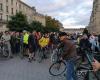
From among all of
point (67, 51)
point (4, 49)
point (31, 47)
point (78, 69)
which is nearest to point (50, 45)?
point (4, 49)

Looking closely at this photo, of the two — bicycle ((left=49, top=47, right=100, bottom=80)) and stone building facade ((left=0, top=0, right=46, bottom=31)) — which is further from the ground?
stone building facade ((left=0, top=0, right=46, bottom=31))

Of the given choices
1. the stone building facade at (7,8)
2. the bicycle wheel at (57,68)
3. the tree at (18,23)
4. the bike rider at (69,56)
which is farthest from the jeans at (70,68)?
the stone building facade at (7,8)

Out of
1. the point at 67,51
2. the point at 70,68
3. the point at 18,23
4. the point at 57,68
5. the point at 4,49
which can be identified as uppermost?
the point at 18,23

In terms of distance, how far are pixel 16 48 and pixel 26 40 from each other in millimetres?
3365

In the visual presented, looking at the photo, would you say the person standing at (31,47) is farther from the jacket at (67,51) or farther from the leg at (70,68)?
the leg at (70,68)

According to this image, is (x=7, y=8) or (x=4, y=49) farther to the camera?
(x=7, y=8)

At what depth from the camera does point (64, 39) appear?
11.7 meters

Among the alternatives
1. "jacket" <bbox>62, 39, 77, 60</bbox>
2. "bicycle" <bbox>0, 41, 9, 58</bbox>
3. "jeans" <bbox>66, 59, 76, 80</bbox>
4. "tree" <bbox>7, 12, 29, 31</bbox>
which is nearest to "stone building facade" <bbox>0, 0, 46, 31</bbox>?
"tree" <bbox>7, 12, 29, 31</bbox>

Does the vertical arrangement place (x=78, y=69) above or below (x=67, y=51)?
below

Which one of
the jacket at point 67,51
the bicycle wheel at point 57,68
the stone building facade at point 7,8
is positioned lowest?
the bicycle wheel at point 57,68

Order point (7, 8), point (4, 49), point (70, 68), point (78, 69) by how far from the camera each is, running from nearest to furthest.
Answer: point (70, 68), point (78, 69), point (4, 49), point (7, 8)

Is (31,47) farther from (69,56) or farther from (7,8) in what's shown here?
(7,8)

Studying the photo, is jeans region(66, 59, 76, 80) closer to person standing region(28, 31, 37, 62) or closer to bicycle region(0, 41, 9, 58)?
person standing region(28, 31, 37, 62)

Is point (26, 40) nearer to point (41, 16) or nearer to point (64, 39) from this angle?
point (64, 39)
